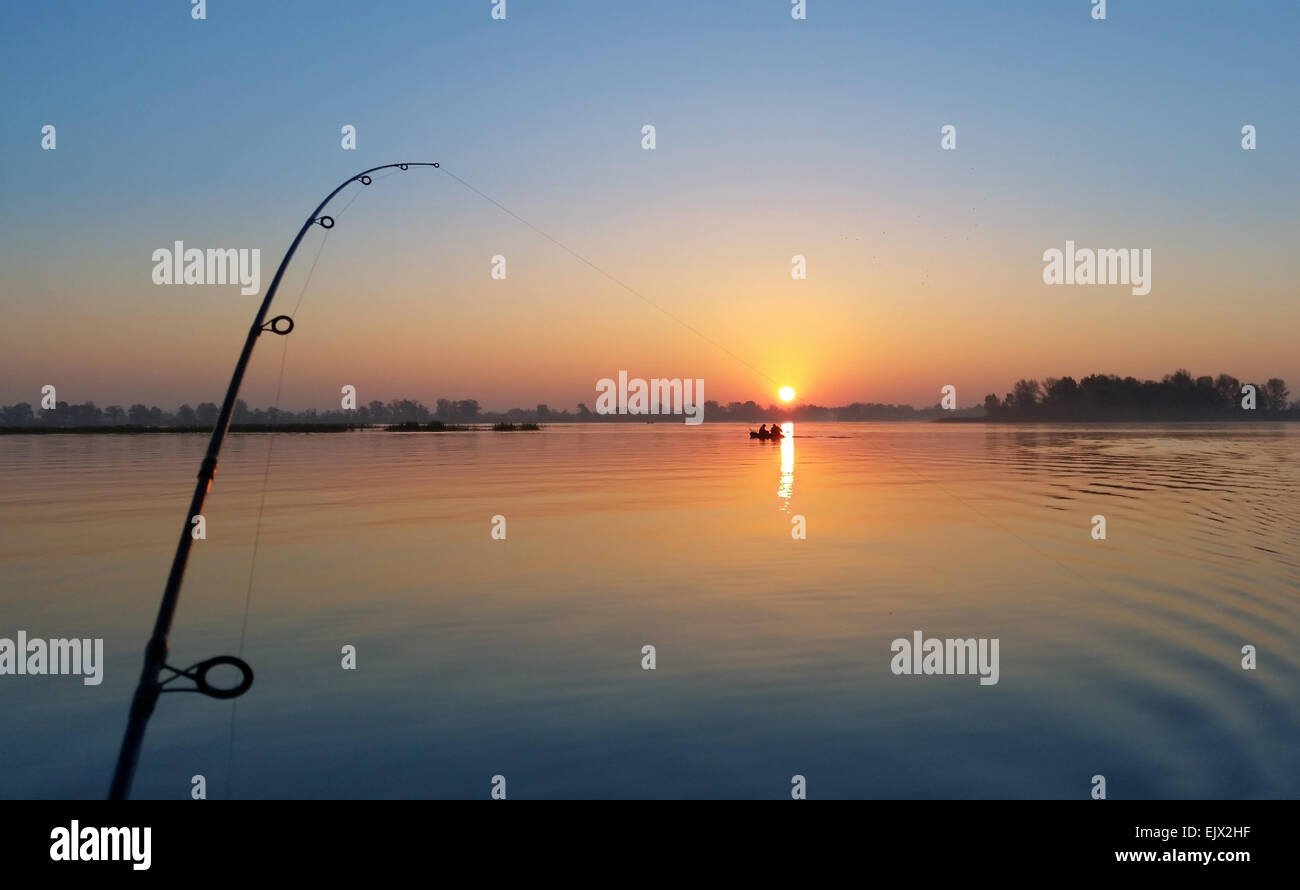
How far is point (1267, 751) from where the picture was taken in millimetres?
10367

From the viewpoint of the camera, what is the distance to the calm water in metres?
10.2

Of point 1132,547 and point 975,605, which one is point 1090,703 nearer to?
point 975,605

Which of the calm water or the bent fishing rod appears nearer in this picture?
the bent fishing rod

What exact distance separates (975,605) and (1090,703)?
654 cm

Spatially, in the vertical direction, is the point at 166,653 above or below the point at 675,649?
above

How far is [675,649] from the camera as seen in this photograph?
50.3 ft

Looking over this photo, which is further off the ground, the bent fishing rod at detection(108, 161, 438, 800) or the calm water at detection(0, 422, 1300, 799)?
the bent fishing rod at detection(108, 161, 438, 800)

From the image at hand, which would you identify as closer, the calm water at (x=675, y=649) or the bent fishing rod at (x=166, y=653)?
the bent fishing rod at (x=166, y=653)

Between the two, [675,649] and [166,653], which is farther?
[675,649]

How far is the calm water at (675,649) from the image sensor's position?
10.2 metres
